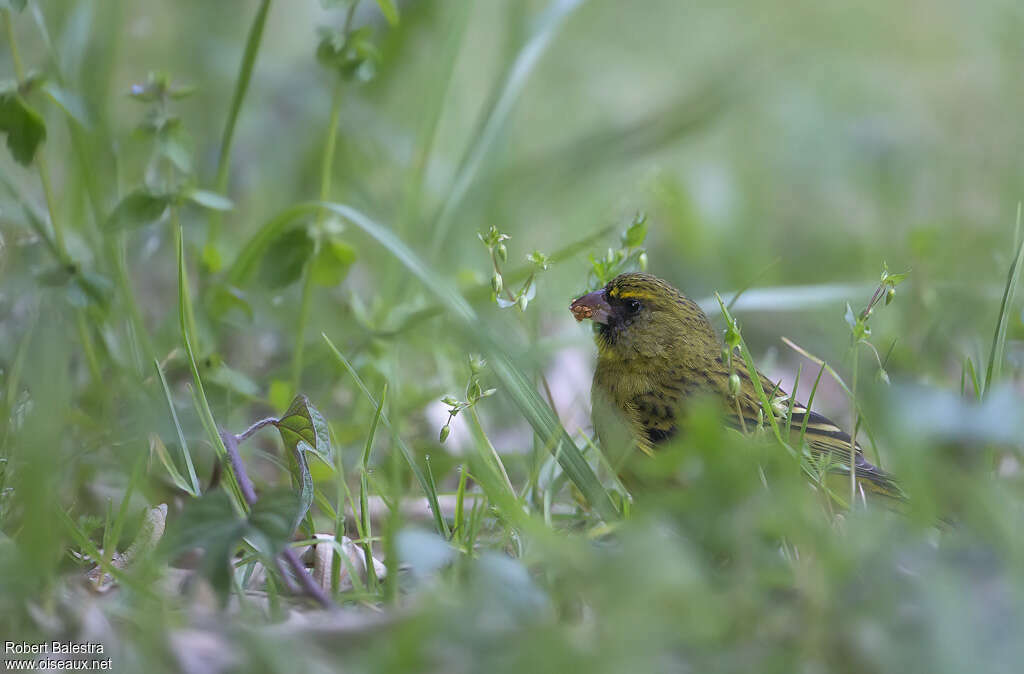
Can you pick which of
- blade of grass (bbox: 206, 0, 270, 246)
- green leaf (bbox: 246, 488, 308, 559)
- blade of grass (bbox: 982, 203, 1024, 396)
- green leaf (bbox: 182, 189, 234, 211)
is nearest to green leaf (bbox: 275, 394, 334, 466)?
green leaf (bbox: 246, 488, 308, 559)

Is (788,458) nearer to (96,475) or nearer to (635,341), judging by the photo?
(635,341)

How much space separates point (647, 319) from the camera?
330 centimetres

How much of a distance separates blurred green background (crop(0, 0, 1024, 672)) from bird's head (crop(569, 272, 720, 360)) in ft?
1.01

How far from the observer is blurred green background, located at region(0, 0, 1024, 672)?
158 centimetres

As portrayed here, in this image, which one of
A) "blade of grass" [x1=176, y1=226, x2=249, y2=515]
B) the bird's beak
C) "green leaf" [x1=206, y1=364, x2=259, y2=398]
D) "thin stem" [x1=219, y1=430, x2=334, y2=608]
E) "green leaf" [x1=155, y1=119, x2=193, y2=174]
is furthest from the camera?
the bird's beak

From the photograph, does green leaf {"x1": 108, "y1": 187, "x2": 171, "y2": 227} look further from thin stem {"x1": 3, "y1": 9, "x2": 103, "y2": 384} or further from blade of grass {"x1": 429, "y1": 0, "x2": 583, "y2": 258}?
blade of grass {"x1": 429, "y1": 0, "x2": 583, "y2": 258}

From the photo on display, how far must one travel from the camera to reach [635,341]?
3.29 m

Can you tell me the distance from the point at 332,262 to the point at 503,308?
0.66m

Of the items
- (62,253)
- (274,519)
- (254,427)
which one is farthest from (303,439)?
(62,253)

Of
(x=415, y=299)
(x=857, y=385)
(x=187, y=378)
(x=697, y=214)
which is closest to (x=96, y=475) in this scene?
(x=187, y=378)

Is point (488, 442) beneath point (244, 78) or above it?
beneath

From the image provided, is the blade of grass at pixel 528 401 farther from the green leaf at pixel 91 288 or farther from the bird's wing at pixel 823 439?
the green leaf at pixel 91 288

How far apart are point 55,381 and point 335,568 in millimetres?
759

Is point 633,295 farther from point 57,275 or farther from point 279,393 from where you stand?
point 57,275
